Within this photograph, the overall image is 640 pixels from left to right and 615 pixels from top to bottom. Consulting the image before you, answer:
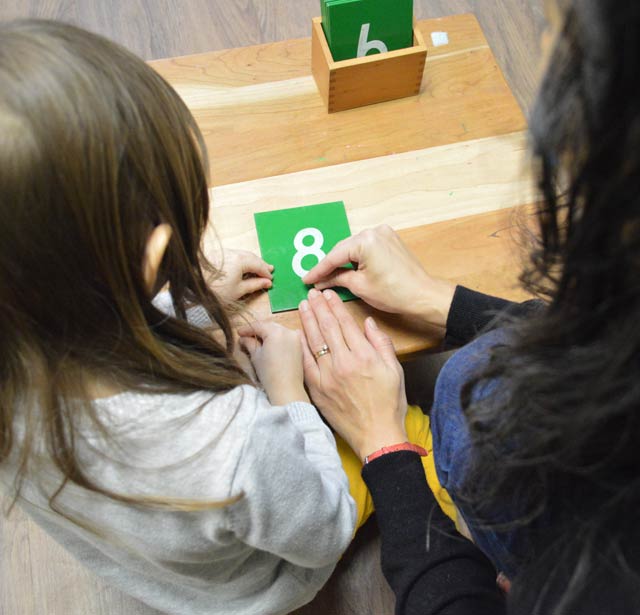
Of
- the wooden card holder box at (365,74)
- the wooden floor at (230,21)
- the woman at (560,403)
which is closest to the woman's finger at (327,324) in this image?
the woman at (560,403)

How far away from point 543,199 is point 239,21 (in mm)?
1617

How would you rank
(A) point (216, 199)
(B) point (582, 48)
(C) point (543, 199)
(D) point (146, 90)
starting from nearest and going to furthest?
(B) point (582, 48) < (C) point (543, 199) < (D) point (146, 90) < (A) point (216, 199)

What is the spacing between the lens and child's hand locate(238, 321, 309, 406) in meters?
0.88

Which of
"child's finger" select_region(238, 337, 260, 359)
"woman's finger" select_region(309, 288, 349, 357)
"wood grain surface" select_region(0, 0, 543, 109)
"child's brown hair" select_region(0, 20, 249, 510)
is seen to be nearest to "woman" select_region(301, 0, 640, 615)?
"woman's finger" select_region(309, 288, 349, 357)

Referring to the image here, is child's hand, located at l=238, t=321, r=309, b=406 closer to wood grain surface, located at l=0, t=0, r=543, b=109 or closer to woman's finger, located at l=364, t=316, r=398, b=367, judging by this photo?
woman's finger, located at l=364, t=316, r=398, b=367

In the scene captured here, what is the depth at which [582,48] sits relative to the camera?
0.36 metres

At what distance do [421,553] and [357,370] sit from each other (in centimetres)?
26

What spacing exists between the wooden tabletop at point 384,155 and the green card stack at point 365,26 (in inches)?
3.9

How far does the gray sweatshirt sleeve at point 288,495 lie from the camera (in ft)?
2.09

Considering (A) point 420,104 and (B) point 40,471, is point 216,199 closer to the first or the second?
(A) point 420,104

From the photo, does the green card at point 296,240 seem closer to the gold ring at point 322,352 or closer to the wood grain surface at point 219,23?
the gold ring at point 322,352

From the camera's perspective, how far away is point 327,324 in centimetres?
90

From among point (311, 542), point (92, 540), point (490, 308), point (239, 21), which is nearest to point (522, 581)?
point (311, 542)

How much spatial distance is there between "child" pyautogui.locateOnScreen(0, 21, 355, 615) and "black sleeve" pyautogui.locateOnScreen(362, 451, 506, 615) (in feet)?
0.23
